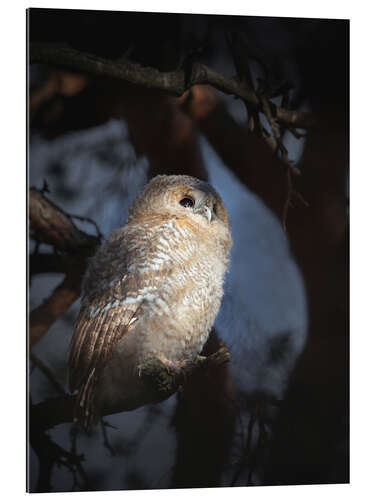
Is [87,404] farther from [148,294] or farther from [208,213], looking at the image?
[208,213]

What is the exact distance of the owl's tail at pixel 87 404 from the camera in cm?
253

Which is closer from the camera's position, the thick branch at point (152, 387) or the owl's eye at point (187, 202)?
the thick branch at point (152, 387)

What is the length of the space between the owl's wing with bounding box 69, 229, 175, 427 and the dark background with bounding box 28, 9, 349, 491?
64mm

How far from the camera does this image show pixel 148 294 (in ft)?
8.38

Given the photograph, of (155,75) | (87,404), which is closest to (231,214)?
(155,75)

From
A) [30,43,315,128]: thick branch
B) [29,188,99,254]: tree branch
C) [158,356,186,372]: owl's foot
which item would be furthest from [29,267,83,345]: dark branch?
[30,43,315,128]: thick branch

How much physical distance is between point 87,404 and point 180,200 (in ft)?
2.65

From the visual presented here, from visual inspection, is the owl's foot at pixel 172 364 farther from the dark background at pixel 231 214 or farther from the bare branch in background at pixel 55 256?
the bare branch in background at pixel 55 256

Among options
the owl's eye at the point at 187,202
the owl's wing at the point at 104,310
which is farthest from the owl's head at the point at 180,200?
the owl's wing at the point at 104,310

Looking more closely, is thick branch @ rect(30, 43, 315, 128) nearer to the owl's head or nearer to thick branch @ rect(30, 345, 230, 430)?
the owl's head

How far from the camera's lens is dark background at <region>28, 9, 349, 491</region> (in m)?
2.60

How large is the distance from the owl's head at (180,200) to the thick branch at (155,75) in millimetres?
344
